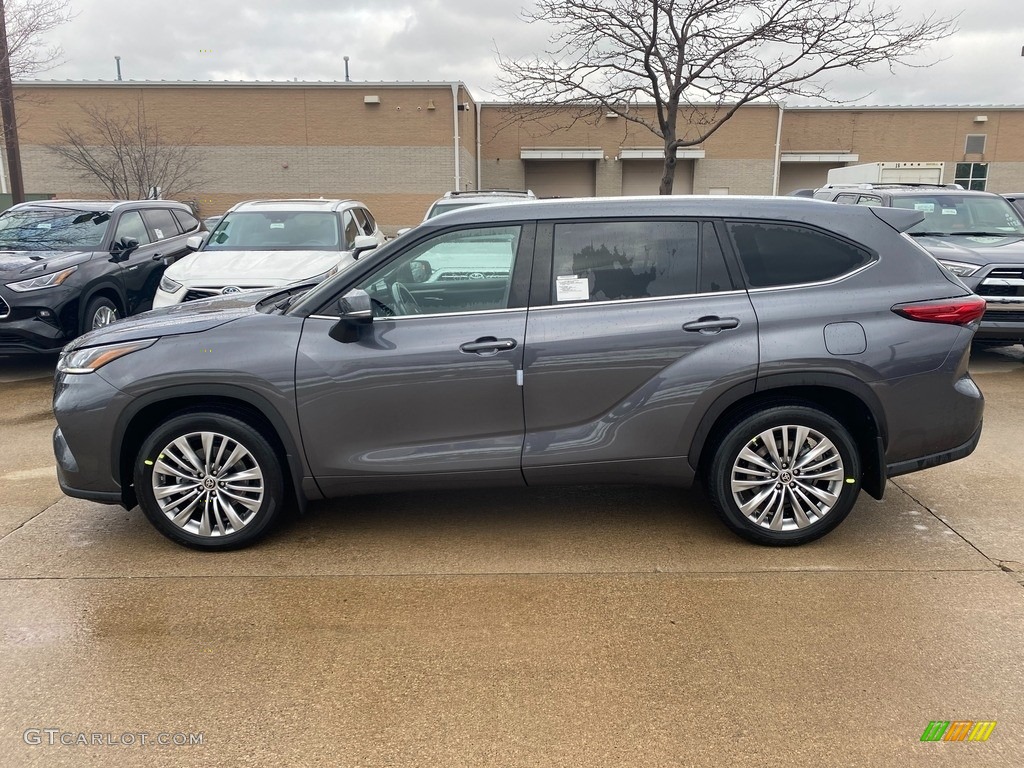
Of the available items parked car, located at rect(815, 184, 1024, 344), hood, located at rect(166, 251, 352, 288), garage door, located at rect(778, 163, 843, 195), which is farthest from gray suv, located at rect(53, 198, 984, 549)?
garage door, located at rect(778, 163, 843, 195)

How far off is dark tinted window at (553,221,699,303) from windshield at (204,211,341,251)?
5.47m

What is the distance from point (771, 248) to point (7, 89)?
14.8 metres

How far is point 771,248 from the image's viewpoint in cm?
407

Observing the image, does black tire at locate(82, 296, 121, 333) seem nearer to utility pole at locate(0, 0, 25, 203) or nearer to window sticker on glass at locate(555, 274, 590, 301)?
window sticker on glass at locate(555, 274, 590, 301)

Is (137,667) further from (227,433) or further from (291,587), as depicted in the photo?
(227,433)

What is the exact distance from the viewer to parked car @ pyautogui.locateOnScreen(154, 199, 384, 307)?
25.4ft

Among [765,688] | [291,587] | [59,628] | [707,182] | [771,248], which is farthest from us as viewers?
[707,182]

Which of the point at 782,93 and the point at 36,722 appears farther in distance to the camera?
the point at 782,93

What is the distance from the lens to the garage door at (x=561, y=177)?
1412 inches

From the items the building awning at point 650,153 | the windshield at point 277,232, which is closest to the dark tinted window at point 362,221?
the windshield at point 277,232

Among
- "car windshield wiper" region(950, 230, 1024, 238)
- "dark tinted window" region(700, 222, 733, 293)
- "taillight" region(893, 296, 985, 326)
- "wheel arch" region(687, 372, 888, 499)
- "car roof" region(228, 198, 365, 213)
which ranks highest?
"car roof" region(228, 198, 365, 213)

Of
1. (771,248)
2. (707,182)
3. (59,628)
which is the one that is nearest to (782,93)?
(771,248)

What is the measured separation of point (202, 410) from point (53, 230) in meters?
6.94

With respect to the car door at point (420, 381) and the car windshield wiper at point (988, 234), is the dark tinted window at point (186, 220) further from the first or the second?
the car windshield wiper at point (988, 234)
